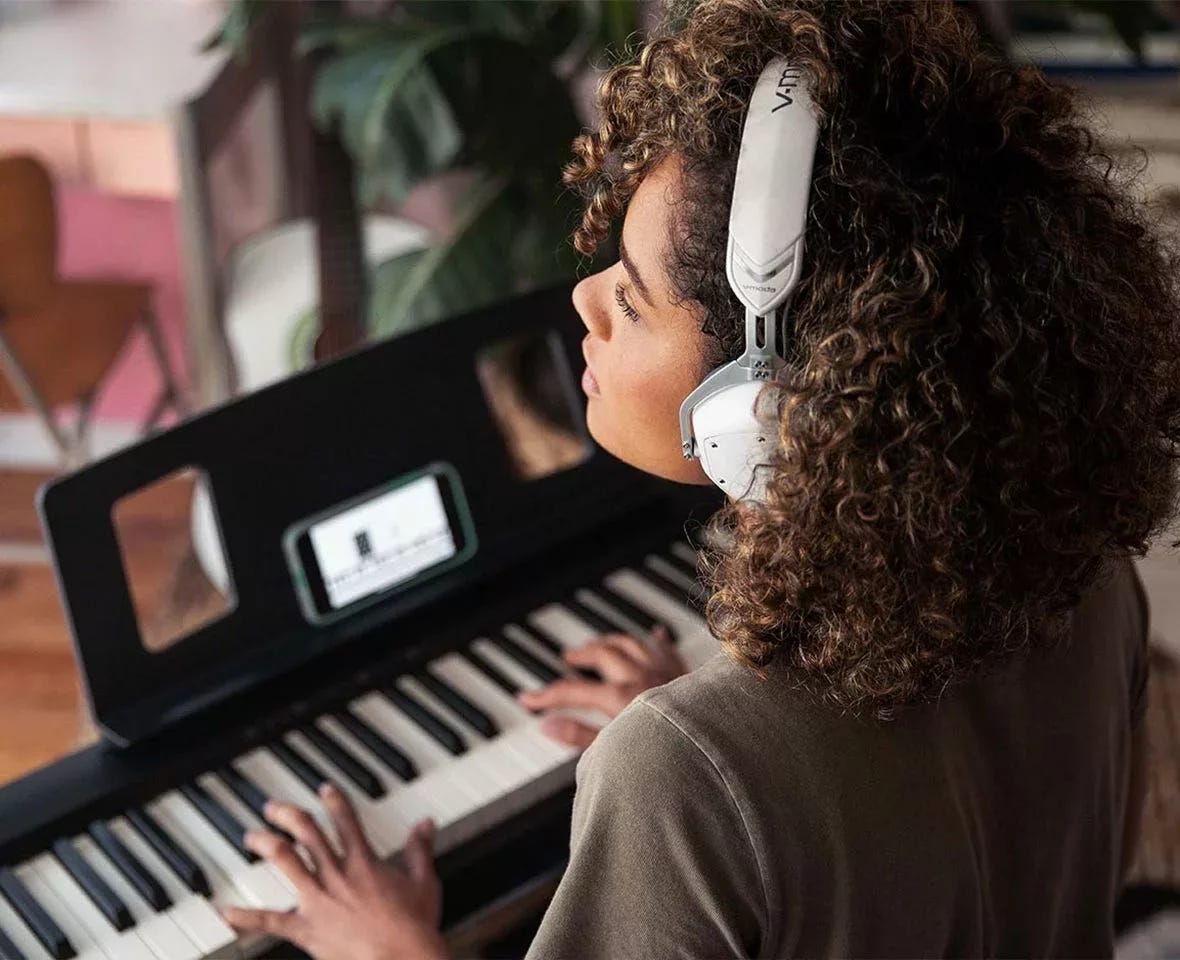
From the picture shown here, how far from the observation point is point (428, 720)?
4.35 feet

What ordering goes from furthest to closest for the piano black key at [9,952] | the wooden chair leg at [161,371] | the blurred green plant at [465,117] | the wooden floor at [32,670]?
the wooden chair leg at [161,371] < the wooden floor at [32,670] < the blurred green plant at [465,117] < the piano black key at [9,952]

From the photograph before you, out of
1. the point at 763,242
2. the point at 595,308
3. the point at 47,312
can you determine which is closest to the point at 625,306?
the point at 595,308

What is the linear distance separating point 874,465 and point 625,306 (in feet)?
0.68

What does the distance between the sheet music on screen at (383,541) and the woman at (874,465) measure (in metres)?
0.41

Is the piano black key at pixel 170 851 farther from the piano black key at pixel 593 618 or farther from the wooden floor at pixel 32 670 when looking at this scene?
the wooden floor at pixel 32 670

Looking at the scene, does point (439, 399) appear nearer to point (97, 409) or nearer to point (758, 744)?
point (758, 744)

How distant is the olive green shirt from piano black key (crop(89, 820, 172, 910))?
39cm

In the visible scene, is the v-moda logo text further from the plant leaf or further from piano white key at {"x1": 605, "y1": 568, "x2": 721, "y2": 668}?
the plant leaf

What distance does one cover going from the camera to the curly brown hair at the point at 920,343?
0.78 metres

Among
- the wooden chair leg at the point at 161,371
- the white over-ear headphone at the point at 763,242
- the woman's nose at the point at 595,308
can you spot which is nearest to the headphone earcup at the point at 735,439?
the white over-ear headphone at the point at 763,242

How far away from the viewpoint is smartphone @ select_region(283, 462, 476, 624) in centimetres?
133

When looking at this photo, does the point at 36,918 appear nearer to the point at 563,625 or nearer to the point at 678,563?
the point at 563,625

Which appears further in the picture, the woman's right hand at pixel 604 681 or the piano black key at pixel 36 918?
the woman's right hand at pixel 604 681

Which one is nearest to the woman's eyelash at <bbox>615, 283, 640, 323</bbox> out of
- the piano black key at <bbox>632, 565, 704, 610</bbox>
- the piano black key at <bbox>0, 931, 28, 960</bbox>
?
the piano black key at <bbox>632, 565, 704, 610</bbox>
